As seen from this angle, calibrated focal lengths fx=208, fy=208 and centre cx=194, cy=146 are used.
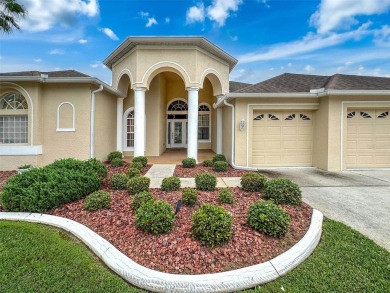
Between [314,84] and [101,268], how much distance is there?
1179 cm

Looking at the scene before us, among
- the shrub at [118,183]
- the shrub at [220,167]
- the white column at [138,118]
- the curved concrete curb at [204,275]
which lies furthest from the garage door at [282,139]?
the curved concrete curb at [204,275]

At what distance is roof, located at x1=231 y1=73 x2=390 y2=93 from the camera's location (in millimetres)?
9453

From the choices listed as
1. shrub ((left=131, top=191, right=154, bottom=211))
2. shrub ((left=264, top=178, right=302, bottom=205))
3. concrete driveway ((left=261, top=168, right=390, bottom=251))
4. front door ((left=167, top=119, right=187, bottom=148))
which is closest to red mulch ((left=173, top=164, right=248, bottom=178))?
concrete driveway ((left=261, top=168, right=390, bottom=251))

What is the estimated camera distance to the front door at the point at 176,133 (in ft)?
55.3

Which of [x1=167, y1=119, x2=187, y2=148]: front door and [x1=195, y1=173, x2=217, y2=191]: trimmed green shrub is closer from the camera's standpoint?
[x1=195, y1=173, x2=217, y2=191]: trimmed green shrub

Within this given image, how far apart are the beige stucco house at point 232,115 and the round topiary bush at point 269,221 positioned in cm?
611

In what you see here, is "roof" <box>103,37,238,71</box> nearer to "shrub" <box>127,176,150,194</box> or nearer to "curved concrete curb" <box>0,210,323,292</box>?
"shrub" <box>127,176,150,194</box>

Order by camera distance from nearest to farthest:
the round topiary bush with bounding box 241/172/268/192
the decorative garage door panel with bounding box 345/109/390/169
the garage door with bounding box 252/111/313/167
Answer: the round topiary bush with bounding box 241/172/268/192, the decorative garage door panel with bounding box 345/109/390/169, the garage door with bounding box 252/111/313/167

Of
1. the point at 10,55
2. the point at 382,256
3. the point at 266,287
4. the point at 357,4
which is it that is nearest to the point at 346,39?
the point at 357,4

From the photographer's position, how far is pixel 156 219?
3559 mm

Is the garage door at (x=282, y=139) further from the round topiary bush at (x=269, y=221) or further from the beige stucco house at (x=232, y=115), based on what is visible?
the round topiary bush at (x=269, y=221)

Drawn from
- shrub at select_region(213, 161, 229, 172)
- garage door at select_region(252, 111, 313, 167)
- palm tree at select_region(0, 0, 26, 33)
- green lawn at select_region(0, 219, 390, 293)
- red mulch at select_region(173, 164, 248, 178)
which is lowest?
green lawn at select_region(0, 219, 390, 293)

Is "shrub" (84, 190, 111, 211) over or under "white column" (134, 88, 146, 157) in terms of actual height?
under

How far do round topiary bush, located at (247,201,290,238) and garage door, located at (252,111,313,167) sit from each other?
6.57 m
